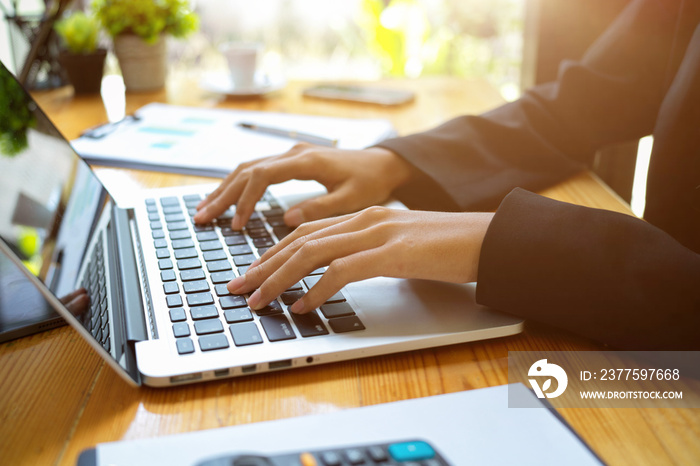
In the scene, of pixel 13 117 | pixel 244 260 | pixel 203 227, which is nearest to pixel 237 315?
pixel 244 260

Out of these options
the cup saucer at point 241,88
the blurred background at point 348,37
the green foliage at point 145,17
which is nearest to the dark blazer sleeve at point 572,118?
the cup saucer at point 241,88

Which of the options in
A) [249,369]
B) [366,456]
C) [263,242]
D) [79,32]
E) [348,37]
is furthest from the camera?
[348,37]

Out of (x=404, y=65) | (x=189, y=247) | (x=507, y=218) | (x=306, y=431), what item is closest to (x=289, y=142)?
(x=189, y=247)

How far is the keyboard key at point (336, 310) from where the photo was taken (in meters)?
0.50

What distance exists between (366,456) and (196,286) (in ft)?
0.89

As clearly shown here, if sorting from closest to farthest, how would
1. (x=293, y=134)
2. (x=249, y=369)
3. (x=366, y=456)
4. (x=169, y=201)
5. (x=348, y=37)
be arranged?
(x=366, y=456), (x=249, y=369), (x=169, y=201), (x=293, y=134), (x=348, y=37)

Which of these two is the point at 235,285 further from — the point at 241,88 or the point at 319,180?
the point at 241,88

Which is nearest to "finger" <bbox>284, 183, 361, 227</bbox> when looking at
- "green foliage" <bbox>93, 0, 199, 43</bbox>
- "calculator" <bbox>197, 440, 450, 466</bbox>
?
"calculator" <bbox>197, 440, 450, 466</bbox>

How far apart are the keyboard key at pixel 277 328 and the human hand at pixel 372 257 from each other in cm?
2

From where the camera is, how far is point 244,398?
1.41 feet

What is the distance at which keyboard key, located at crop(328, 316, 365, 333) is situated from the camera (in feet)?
1.58

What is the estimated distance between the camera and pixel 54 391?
454 millimetres

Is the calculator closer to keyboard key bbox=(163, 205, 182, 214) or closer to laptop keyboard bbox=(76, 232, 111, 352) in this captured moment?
laptop keyboard bbox=(76, 232, 111, 352)

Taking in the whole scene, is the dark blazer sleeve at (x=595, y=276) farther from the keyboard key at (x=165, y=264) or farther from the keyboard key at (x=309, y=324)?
the keyboard key at (x=165, y=264)
